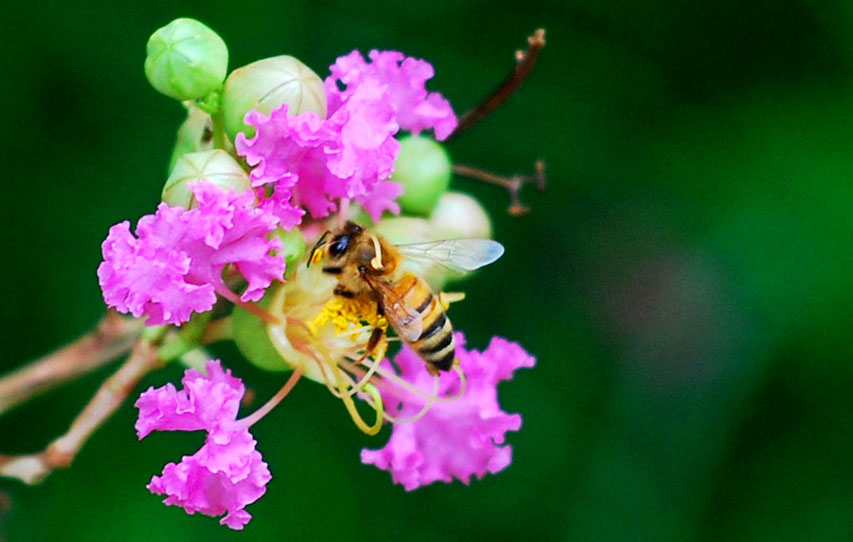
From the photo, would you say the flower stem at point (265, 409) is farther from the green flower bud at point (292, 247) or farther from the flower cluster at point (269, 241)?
the green flower bud at point (292, 247)

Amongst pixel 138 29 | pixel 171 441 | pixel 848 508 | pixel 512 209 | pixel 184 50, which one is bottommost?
pixel 171 441

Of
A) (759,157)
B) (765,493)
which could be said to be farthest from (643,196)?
(765,493)

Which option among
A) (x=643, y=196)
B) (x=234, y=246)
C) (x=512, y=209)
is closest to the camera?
(x=234, y=246)

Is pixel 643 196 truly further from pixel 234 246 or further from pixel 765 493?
pixel 234 246

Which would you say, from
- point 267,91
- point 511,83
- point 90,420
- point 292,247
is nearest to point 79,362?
point 90,420

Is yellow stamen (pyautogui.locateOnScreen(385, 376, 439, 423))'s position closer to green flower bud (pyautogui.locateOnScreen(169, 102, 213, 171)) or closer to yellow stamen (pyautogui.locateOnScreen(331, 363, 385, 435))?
yellow stamen (pyautogui.locateOnScreen(331, 363, 385, 435))

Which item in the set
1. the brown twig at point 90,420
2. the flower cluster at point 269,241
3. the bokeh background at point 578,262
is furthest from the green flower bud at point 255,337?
the bokeh background at point 578,262

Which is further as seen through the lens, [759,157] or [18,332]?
[759,157]
